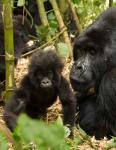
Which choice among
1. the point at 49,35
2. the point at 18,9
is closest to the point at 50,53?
the point at 49,35

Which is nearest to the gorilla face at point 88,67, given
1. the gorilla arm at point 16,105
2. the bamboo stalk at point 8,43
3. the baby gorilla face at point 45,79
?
the baby gorilla face at point 45,79

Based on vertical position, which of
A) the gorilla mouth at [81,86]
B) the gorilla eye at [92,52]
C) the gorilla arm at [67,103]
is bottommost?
the gorilla arm at [67,103]

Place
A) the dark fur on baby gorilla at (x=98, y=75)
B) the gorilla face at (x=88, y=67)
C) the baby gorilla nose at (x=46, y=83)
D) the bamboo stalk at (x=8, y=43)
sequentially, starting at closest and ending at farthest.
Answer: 1. the bamboo stalk at (x=8, y=43)
2. the baby gorilla nose at (x=46, y=83)
3. the dark fur on baby gorilla at (x=98, y=75)
4. the gorilla face at (x=88, y=67)

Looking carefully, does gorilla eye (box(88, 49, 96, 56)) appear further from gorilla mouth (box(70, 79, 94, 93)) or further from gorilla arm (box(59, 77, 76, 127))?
gorilla arm (box(59, 77, 76, 127))

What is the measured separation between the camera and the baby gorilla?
12.6ft

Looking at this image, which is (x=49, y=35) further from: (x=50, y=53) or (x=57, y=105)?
(x=50, y=53)

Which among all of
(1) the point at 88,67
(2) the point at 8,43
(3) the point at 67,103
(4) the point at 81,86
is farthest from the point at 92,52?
(2) the point at 8,43

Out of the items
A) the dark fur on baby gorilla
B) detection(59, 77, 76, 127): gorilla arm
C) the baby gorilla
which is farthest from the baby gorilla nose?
the dark fur on baby gorilla

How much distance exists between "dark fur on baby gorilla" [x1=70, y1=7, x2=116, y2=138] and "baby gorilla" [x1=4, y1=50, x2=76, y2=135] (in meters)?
0.21

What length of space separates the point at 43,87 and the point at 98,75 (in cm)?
55

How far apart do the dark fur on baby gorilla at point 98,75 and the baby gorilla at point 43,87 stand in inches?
8.4

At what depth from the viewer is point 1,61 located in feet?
15.8

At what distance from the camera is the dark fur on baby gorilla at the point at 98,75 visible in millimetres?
3947

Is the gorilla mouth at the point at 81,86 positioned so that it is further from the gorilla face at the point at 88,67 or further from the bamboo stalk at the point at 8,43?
the bamboo stalk at the point at 8,43
